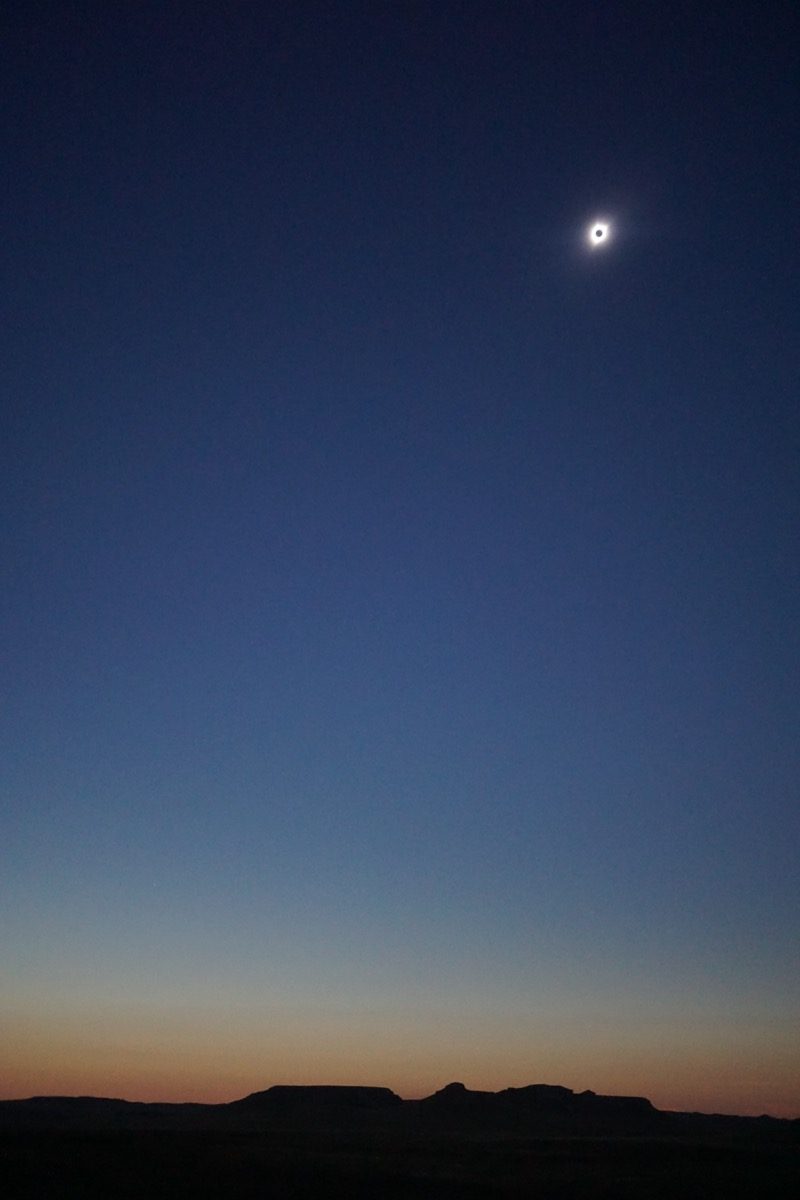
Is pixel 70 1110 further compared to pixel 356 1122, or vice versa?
pixel 70 1110

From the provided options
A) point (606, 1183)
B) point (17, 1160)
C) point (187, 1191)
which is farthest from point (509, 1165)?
point (17, 1160)

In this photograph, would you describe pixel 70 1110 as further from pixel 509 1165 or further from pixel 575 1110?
pixel 509 1165

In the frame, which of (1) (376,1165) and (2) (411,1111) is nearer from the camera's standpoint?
(1) (376,1165)

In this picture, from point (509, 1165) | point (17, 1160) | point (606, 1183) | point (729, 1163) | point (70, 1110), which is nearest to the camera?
point (17, 1160)

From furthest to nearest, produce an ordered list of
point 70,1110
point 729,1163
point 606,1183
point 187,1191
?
1. point 70,1110
2. point 729,1163
3. point 606,1183
4. point 187,1191

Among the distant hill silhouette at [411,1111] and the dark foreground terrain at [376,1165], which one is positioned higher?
the dark foreground terrain at [376,1165]

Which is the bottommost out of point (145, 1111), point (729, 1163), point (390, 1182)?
point (145, 1111)

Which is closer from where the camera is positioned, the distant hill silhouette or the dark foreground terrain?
the dark foreground terrain

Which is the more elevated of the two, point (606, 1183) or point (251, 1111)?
point (606, 1183)

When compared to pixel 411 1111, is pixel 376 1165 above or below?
above

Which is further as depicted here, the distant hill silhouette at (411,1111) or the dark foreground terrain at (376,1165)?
the distant hill silhouette at (411,1111)

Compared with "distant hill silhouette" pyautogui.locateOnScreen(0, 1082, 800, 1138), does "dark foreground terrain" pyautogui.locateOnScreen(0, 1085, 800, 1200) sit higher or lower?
higher
